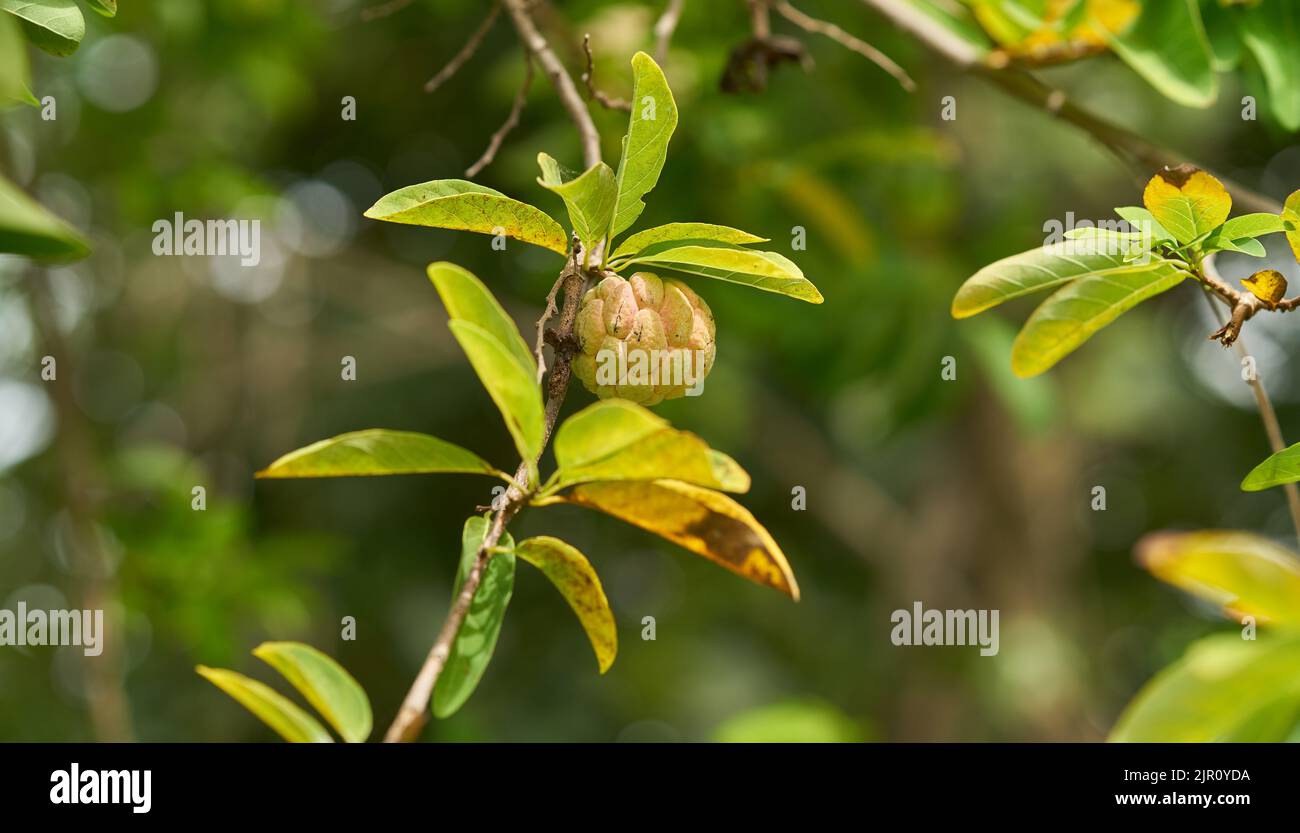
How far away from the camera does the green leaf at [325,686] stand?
96 cm

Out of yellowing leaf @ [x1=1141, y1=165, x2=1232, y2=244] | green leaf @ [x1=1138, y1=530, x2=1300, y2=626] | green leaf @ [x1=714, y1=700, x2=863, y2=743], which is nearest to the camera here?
yellowing leaf @ [x1=1141, y1=165, x2=1232, y2=244]

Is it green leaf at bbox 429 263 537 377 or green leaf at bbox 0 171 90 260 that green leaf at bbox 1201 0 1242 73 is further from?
green leaf at bbox 0 171 90 260

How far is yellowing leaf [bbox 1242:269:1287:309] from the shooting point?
1038 millimetres

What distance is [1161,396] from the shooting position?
5.22 meters

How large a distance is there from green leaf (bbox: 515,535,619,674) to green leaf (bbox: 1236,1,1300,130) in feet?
4.02

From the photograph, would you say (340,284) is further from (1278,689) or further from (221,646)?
(1278,689)

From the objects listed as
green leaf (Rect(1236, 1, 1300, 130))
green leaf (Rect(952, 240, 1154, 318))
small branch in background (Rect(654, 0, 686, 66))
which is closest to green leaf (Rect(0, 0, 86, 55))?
small branch in background (Rect(654, 0, 686, 66))

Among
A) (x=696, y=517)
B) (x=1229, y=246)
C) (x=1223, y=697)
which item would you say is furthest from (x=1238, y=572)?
(x=696, y=517)

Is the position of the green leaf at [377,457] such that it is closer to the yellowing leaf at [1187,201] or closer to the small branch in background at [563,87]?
the small branch in background at [563,87]

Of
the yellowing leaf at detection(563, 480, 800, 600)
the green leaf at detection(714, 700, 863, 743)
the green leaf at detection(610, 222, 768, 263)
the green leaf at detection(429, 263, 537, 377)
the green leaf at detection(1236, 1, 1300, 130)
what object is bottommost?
the green leaf at detection(714, 700, 863, 743)

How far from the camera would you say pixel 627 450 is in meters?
0.85

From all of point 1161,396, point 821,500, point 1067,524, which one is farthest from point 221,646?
point 1161,396

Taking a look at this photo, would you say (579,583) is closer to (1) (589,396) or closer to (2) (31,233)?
(2) (31,233)
